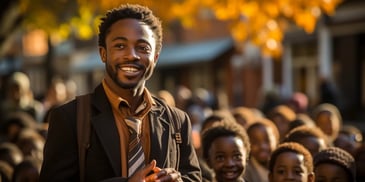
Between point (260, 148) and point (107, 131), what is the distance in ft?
11.8

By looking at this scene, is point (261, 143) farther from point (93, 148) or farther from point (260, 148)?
point (93, 148)

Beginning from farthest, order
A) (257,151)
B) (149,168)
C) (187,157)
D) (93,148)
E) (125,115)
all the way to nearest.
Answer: (257,151), (187,157), (125,115), (93,148), (149,168)

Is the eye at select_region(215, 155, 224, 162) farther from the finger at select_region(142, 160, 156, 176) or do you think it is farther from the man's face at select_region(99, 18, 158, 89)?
the finger at select_region(142, 160, 156, 176)

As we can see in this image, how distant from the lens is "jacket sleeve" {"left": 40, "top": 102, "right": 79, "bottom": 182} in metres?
3.58

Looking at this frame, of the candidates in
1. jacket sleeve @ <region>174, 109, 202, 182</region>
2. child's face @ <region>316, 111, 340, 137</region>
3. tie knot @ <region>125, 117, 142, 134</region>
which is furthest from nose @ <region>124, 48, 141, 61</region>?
child's face @ <region>316, 111, 340, 137</region>

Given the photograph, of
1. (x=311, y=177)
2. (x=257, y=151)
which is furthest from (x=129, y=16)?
(x=257, y=151)

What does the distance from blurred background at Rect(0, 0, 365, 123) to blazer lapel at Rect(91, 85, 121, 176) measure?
22.9ft

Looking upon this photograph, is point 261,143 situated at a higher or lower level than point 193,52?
lower

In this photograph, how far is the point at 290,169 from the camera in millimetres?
5711

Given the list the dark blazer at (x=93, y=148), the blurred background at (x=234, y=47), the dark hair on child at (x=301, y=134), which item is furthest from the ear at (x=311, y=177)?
the blurred background at (x=234, y=47)

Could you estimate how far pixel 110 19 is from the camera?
3.77 m

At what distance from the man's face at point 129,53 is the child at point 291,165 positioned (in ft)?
7.16

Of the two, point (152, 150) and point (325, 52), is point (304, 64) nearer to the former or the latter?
point (325, 52)

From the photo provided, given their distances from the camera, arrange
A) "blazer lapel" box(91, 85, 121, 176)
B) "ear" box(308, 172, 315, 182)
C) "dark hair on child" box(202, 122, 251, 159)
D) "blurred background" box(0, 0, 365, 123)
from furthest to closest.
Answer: "blurred background" box(0, 0, 365, 123) → "dark hair on child" box(202, 122, 251, 159) → "ear" box(308, 172, 315, 182) → "blazer lapel" box(91, 85, 121, 176)
